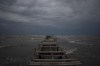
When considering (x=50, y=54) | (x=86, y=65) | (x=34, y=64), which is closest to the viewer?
(x=34, y=64)

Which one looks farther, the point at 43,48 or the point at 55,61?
the point at 43,48

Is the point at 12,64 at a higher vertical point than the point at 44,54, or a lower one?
lower

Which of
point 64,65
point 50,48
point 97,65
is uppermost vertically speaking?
point 50,48

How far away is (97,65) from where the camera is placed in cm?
3819

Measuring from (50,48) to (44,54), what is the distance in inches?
113

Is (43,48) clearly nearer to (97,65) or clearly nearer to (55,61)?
(55,61)

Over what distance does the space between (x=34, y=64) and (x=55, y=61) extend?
256cm

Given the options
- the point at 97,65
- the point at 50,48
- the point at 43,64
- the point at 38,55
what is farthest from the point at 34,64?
the point at 97,65

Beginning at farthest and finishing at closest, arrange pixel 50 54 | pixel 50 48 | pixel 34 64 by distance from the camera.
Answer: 1. pixel 50 48
2. pixel 50 54
3. pixel 34 64

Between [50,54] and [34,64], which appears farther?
[50,54]

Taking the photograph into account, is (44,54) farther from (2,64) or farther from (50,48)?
(2,64)

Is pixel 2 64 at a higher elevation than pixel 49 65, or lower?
lower

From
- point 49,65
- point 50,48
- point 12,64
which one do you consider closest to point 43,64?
point 49,65

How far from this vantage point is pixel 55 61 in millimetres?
17250
